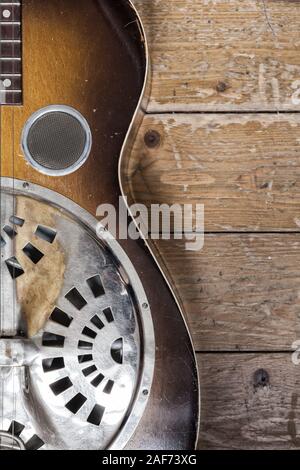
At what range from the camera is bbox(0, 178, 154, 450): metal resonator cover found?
2.32 feet

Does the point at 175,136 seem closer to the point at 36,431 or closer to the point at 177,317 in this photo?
the point at 177,317

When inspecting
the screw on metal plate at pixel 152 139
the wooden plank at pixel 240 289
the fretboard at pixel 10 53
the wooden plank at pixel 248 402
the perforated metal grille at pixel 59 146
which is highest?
the fretboard at pixel 10 53

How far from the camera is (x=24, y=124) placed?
2.36ft

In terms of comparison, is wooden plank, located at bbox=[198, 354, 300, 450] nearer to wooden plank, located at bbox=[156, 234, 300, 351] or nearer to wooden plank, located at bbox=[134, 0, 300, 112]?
wooden plank, located at bbox=[156, 234, 300, 351]

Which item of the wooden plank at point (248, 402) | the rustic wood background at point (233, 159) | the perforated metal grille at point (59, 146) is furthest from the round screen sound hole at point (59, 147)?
the wooden plank at point (248, 402)

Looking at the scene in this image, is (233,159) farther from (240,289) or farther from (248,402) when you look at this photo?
(248,402)

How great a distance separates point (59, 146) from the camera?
2.37 feet

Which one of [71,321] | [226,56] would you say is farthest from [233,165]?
[71,321]

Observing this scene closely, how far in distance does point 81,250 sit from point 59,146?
0.37 ft

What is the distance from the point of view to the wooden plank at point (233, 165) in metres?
0.82

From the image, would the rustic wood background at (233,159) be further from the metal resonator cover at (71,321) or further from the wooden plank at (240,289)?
the metal resonator cover at (71,321)

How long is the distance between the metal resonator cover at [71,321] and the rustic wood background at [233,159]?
118mm

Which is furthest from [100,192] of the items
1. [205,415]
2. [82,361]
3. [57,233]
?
[205,415]

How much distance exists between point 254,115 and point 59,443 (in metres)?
0.44
